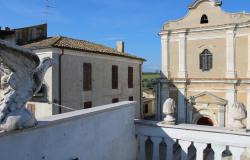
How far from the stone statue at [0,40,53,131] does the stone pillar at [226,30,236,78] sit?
15.7 m

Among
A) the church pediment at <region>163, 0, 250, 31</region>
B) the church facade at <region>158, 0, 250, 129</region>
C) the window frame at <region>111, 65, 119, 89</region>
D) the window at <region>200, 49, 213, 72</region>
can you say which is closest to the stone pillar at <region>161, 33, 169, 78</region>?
the church facade at <region>158, 0, 250, 129</region>

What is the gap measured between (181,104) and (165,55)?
11.6 feet

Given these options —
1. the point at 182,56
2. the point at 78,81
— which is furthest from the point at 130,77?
the point at 78,81

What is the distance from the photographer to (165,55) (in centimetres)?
1880

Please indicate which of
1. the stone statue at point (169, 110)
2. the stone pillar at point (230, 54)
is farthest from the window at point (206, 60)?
the stone statue at point (169, 110)

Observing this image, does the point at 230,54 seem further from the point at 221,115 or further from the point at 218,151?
the point at 218,151

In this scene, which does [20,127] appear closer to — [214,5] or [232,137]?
[232,137]

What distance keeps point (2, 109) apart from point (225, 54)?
1645 cm

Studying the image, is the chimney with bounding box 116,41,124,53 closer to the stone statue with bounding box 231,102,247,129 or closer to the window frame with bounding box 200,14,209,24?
the window frame with bounding box 200,14,209,24

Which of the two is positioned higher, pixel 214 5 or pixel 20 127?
pixel 214 5

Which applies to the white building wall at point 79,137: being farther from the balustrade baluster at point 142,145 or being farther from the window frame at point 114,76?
the window frame at point 114,76

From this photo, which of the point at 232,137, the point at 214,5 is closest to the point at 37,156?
the point at 232,137

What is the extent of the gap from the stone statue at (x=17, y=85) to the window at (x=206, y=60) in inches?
634

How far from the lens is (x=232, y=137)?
12.0ft
